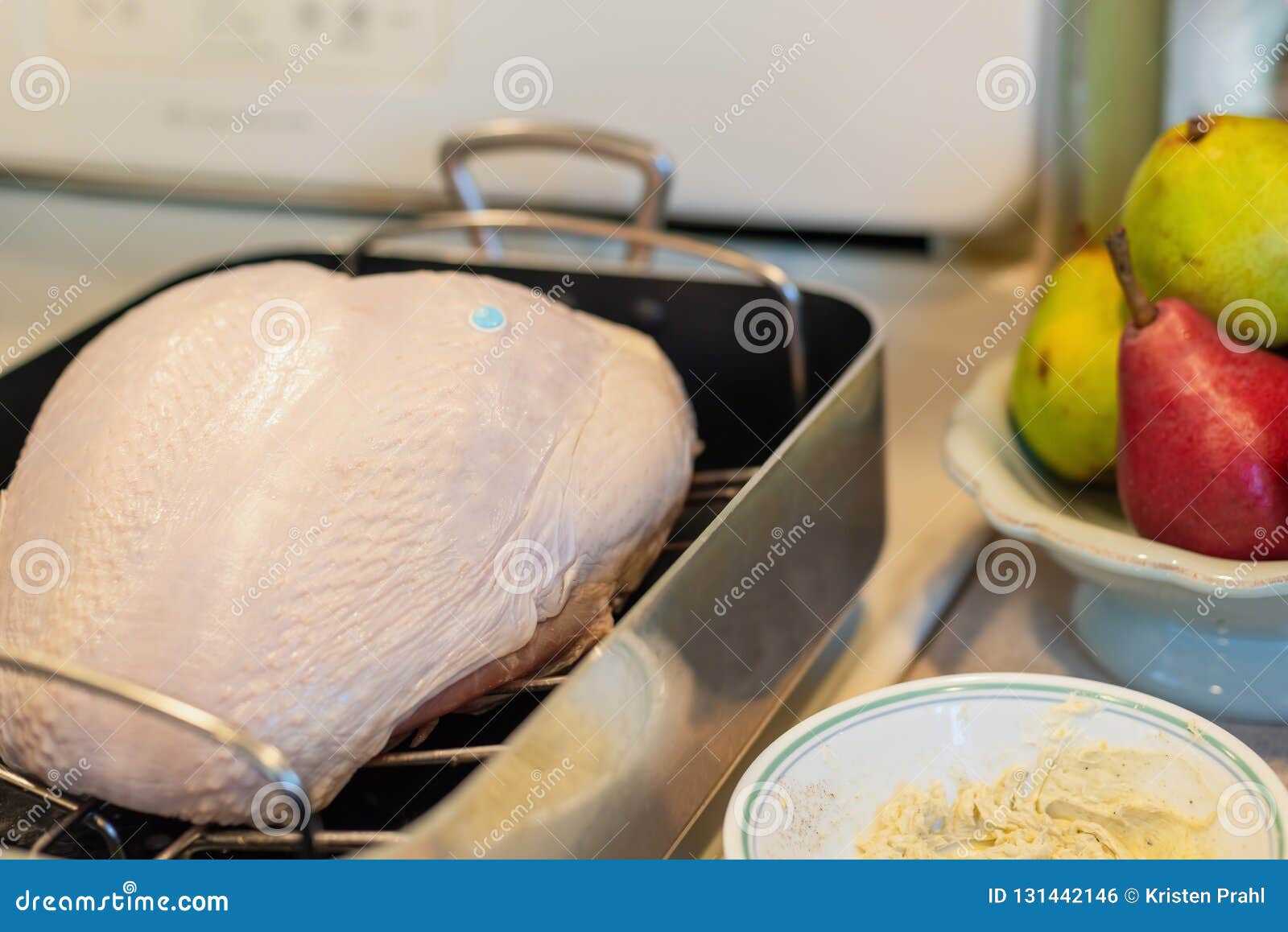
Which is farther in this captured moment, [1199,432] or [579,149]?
[579,149]

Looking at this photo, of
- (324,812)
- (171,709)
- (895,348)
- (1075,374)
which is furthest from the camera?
(895,348)

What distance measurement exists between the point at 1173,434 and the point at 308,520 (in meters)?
0.39

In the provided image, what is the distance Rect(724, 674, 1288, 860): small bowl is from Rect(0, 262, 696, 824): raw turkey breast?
144 millimetres

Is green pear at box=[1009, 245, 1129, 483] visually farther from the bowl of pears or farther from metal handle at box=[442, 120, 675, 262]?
metal handle at box=[442, 120, 675, 262]

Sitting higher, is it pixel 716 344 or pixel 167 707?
pixel 716 344

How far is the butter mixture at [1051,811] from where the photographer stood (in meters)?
0.51

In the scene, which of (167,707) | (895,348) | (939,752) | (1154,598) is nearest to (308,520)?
(167,707)

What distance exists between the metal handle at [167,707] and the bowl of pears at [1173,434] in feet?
1.18

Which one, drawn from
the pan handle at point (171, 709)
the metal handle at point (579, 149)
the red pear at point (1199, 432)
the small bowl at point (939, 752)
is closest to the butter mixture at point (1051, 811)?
the small bowl at point (939, 752)

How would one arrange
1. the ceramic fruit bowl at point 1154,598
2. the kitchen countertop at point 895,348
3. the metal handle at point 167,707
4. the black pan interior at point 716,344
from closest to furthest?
the metal handle at point 167,707 < the ceramic fruit bowl at point 1154,598 < the kitchen countertop at point 895,348 < the black pan interior at point 716,344

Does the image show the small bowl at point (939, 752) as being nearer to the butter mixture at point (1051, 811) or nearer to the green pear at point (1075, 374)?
the butter mixture at point (1051, 811)

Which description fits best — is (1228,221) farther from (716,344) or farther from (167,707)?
(167,707)

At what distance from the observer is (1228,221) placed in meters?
0.62
